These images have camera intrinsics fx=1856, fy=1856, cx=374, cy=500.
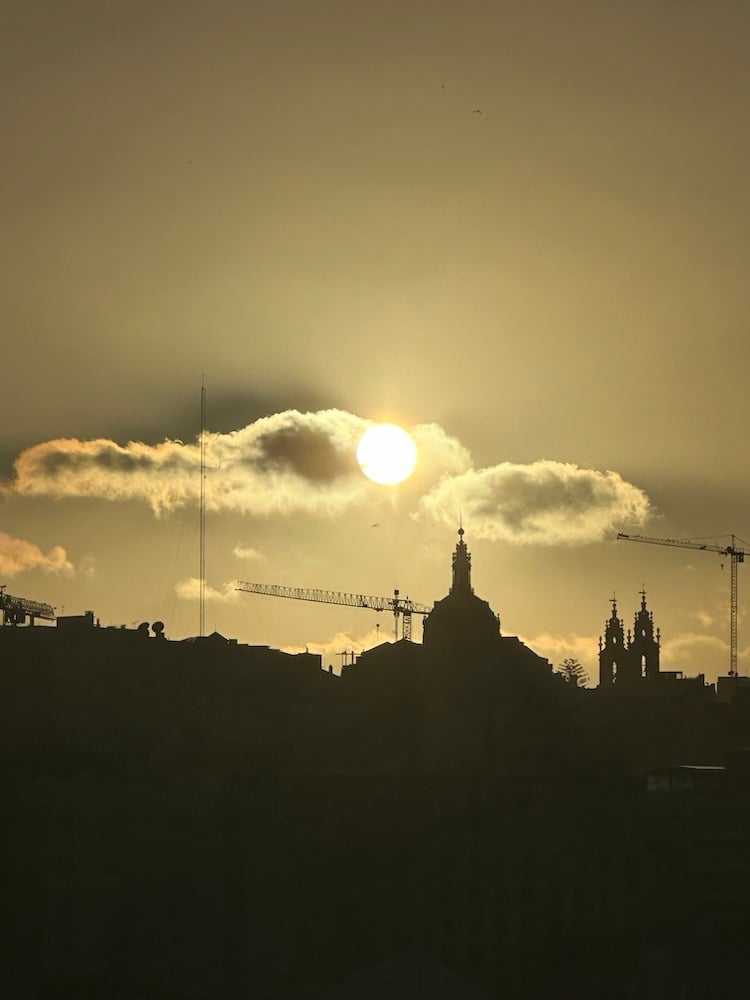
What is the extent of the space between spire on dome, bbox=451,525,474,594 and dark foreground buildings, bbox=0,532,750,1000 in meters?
3.05

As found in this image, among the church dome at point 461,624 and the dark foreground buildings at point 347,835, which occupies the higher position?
the church dome at point 461,624

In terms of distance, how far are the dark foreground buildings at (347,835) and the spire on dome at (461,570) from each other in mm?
3046

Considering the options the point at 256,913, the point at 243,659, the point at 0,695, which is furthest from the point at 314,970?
the point at 243,659

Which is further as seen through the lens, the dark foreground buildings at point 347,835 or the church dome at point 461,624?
the church dome at point 461,624

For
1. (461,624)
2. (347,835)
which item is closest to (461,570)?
(461,624)

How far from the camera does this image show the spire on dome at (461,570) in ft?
583

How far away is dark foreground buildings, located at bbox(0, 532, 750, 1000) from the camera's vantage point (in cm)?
10375

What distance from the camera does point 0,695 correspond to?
152 metres

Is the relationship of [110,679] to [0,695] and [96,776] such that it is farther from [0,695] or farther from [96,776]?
[96,776]

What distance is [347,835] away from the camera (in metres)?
125

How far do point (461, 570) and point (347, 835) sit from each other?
59.0 metres

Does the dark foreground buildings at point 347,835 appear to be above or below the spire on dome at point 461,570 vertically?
below

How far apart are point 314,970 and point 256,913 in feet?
26.5

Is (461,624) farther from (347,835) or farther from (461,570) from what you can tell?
(347,835)
